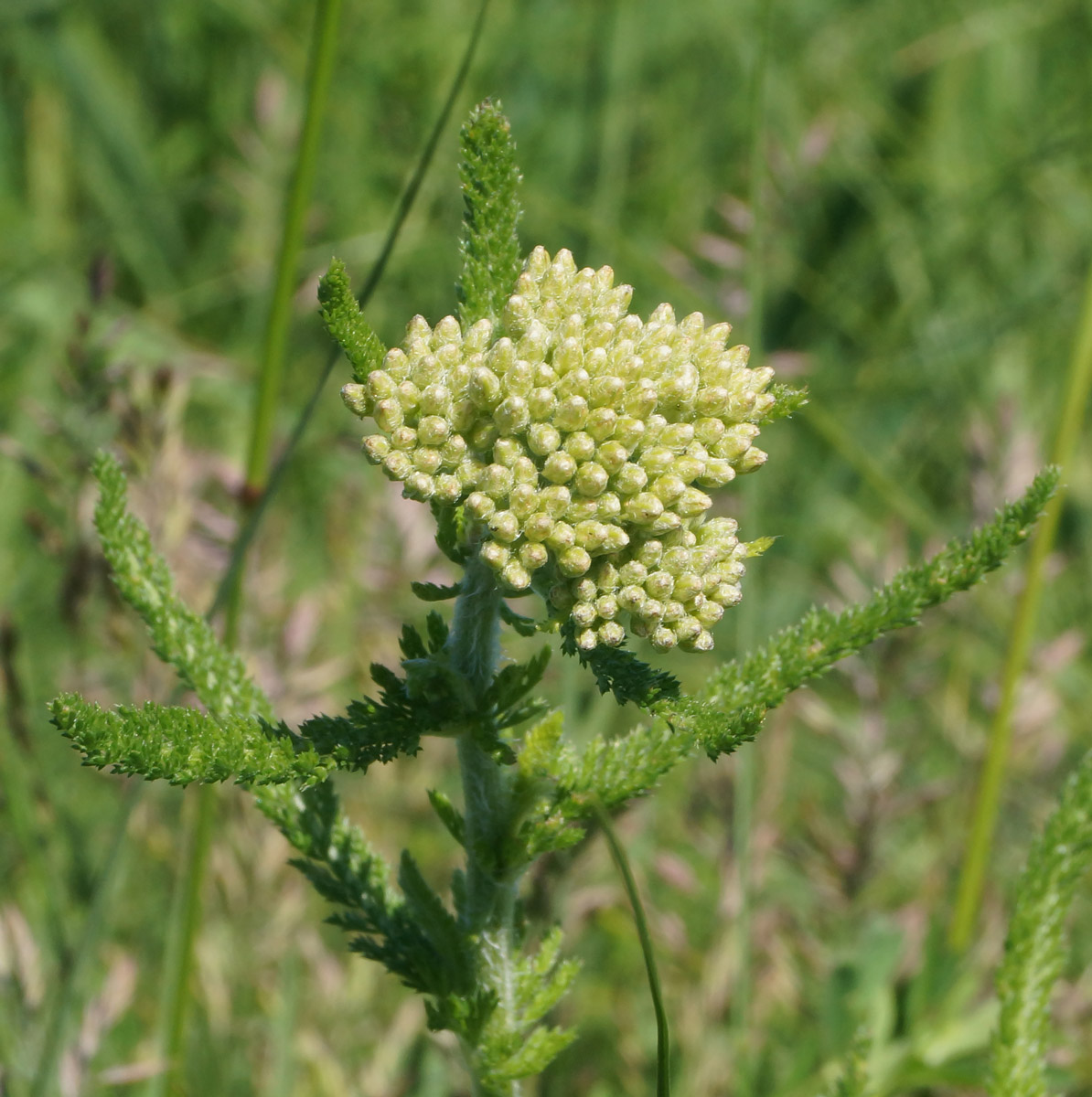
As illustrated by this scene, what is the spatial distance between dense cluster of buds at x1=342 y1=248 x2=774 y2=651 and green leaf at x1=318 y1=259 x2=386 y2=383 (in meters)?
0.02

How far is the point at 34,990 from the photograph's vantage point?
246 cm

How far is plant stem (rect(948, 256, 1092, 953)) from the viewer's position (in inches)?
107

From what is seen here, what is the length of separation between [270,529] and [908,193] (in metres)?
3.58

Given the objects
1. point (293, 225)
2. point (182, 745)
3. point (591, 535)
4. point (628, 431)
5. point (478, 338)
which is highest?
point (293, 225)

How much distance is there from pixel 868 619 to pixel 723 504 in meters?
2.39

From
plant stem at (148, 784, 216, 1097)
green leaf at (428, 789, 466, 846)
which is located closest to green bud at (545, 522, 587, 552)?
green leaf at (428, 789, 466, 846)

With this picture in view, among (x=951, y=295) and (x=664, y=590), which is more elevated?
(x=951, y=295)

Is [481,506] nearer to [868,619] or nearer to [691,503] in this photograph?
[691,503]

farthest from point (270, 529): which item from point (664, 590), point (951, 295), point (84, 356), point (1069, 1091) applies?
point (951, 295)

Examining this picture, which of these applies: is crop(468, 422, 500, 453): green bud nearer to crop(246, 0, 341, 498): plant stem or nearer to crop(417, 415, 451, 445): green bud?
crop(417, 415, 451, 445): green bud

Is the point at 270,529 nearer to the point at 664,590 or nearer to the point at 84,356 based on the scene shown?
the point at 84,356

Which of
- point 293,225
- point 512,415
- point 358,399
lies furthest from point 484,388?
point 293,225

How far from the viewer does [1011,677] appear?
8.96 ft

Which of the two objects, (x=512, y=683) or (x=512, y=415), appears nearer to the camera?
(x=512, y=415)
